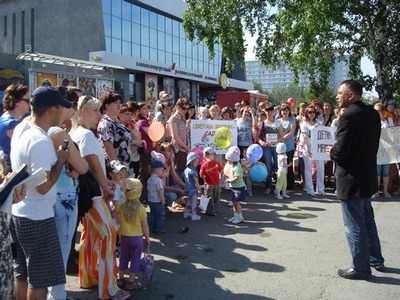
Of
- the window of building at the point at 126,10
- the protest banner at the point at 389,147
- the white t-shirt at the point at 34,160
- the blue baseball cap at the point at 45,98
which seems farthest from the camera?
the window of building at the point at 126,10

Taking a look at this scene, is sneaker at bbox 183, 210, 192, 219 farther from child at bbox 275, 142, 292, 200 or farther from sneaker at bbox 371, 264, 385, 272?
sneaker at bbox 371, 264, 385, 272

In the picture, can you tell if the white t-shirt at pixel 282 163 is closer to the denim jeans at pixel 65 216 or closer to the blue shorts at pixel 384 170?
the blue shorts at pixel 384 170

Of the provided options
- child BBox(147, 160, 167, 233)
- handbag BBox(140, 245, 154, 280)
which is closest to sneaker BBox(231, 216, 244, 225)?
child BBox(147, 160, 167, 233)

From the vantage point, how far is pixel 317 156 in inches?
379

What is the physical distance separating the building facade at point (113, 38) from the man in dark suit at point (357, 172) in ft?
82.4

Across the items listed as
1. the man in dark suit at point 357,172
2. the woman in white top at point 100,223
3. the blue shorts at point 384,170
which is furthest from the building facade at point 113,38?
the man in dark suit at point 357,172

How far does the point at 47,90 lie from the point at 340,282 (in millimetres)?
3717

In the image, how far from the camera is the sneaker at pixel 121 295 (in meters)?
4.05

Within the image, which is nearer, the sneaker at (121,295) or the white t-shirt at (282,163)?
the sneaker at (121,295)

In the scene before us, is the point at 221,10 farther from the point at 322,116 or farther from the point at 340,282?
the point at 340,282

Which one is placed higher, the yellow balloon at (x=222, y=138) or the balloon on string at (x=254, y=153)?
the yellow balloon at (x=222, y=138)

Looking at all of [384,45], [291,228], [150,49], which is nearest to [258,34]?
[384,45]

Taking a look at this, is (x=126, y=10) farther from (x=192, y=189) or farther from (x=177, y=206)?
(x=192, y=189)

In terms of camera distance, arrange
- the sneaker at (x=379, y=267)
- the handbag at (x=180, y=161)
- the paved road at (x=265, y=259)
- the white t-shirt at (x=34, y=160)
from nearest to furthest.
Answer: the white t-shirt at (x=34, y=160), the paved road at (x=265, y=259), the sneaker at (x=379, y=267), the handbag at (x=180, y=161)
